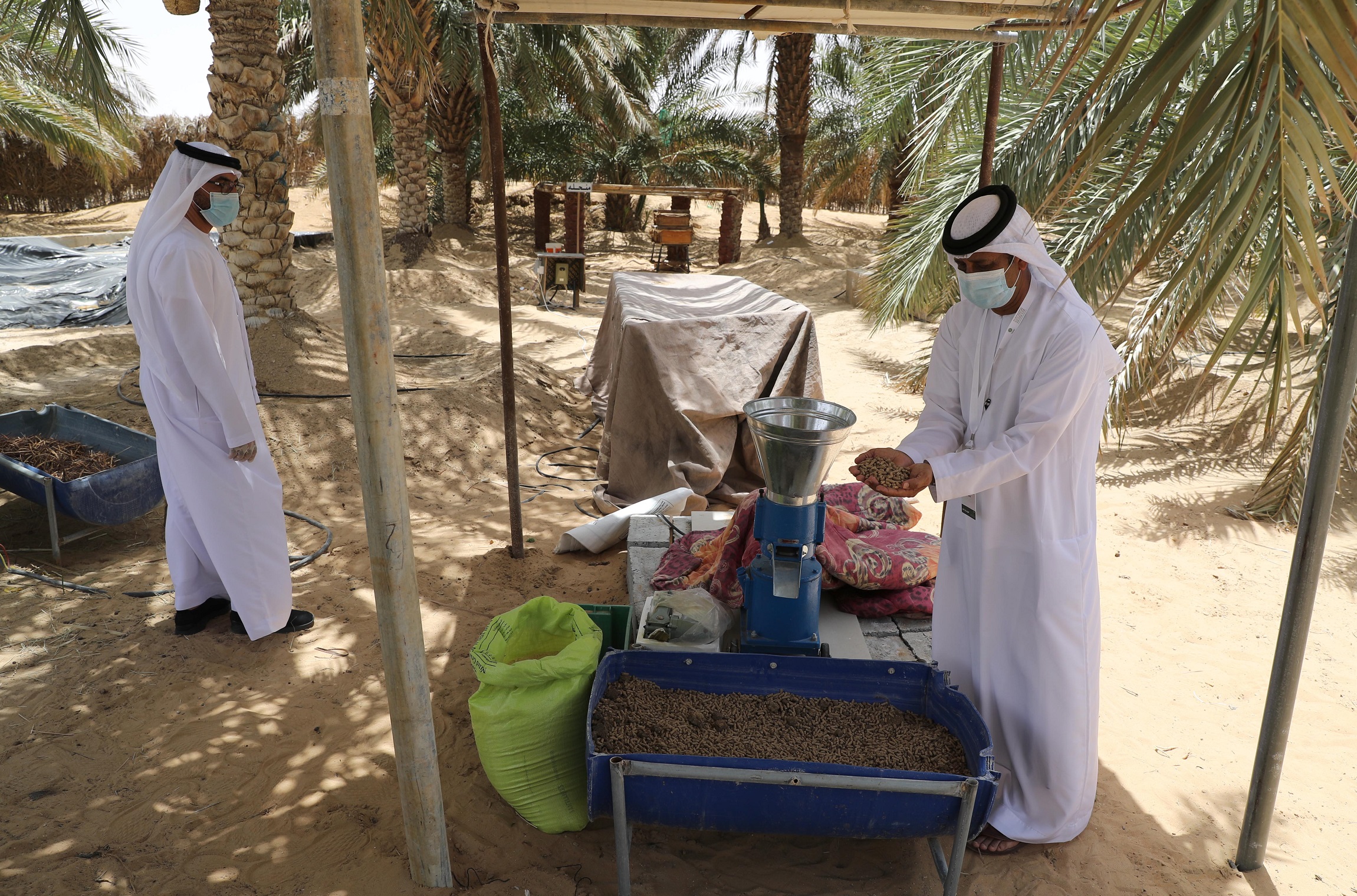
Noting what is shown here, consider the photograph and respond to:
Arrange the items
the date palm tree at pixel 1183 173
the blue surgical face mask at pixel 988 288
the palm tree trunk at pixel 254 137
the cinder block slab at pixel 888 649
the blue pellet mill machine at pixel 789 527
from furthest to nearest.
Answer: the palm tree trunk at pixel 254 137, the cinder block slab at pixel 888 649, the blue pellet mill machine at pixel 789 527, the blue surgical face mask at pixel 988 288, the date palm tree at pixel 1183 173

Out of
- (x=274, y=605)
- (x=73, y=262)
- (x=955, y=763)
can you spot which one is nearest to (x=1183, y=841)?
(x=955, y=763)

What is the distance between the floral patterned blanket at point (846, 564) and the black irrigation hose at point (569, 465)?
2.35m

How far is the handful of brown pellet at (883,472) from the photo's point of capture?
2832 mm

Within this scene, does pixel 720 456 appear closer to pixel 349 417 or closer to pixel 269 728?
pixel 349 417

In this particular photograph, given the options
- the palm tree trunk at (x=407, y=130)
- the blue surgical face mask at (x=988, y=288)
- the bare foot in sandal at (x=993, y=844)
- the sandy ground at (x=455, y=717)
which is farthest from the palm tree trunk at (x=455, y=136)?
the bare foot in sandal at (x=993, y=844)

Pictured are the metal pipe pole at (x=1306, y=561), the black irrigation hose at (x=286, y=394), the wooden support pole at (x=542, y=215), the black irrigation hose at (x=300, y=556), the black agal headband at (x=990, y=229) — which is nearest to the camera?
the metal pipe pole at (x=1306, y=561)

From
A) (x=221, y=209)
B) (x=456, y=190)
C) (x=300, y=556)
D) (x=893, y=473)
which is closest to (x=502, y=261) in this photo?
(x=221, y=209)

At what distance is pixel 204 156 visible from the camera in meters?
3.67

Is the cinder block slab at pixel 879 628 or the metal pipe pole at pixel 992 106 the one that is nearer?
the cinder block slab at pixel 879 628

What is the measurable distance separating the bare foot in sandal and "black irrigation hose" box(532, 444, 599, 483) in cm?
416

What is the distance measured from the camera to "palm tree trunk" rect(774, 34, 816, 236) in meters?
16.8

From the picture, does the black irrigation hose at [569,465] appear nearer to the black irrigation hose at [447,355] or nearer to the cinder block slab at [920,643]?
the black irrigation hose at [447,355]

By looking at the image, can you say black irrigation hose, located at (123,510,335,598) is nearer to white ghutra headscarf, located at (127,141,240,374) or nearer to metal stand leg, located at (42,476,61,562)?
metal stand leg, located at (42,476,61,562)

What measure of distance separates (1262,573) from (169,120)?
91.9 ft
